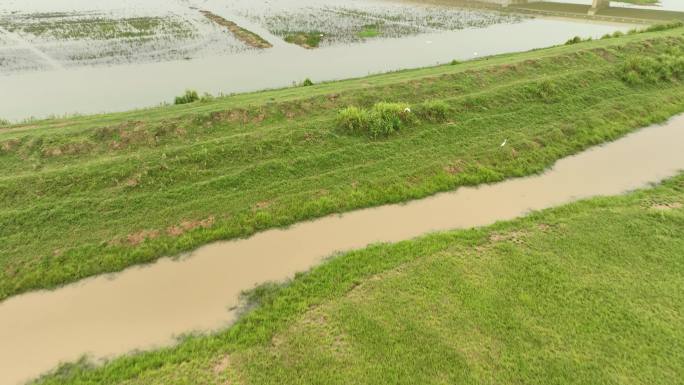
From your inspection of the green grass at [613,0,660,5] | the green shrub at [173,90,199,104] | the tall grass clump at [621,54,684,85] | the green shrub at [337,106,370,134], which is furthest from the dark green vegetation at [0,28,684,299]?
the green grass at [613,0,660,5]

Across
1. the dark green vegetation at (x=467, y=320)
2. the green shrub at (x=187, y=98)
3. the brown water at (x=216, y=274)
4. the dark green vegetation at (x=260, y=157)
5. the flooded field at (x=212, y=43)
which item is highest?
the flooded field at (x=212, y=43)

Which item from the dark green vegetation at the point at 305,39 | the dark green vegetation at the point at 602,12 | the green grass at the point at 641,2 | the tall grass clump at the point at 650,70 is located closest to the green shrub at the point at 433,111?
the tall grass clump at the point at 650,70

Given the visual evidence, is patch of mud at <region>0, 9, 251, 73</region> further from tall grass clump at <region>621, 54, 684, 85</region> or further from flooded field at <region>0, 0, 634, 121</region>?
tall grass clump at <region>621, 54, 684, 85</region>

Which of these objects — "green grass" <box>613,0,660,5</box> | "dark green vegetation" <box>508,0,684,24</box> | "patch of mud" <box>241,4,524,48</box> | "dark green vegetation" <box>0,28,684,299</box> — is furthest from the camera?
"green grass" <box>613,0,660,5</box>

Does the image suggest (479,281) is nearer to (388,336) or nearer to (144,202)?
(388,336)

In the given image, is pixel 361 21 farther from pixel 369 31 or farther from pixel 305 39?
pixel 305 39

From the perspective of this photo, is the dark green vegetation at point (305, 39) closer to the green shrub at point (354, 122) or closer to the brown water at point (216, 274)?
the green shrub at point (354, 122)
